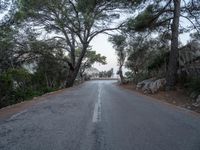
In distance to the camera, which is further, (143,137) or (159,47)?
(159,47)

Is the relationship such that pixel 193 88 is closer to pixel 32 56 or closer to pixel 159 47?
pixel 159 47

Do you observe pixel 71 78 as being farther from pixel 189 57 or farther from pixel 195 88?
pixel 195 88

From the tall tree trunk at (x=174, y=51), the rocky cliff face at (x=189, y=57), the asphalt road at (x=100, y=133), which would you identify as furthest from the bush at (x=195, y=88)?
the asphalt road at (x=100, y=133)

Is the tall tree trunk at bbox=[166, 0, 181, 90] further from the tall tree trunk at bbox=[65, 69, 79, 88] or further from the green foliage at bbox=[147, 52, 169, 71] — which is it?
the tall tree trunk at bbox=[65, 69, 79, 88]

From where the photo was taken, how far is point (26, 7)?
23.7 meters

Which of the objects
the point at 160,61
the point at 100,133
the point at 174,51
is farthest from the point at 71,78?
the point at 100,133

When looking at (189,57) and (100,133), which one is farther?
(189,57)

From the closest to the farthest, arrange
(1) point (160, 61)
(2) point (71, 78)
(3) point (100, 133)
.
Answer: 1. (3) point (100, 133)
2. (1) point (160, 61)
3. (2) point (71, 78)

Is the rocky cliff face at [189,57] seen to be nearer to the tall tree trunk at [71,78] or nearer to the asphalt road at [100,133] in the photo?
Result: the asphalt road at [100,133]

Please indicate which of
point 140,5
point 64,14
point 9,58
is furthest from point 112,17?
point 9,58

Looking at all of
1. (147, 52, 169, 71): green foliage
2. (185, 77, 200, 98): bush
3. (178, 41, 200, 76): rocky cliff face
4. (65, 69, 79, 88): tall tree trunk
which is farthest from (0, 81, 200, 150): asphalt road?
(65, 69, 79, 88): tall tree trunk

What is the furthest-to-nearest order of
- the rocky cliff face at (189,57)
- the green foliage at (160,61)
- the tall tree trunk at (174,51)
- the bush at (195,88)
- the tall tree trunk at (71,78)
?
the tall tree trunk at (71,78)
the green foliage at (160,61)
the rocky cliff face at (189,57)
the tall tree trunk at (174,51)
the bush at (195,88)

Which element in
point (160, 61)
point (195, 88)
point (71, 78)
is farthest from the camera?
point (71, 78)

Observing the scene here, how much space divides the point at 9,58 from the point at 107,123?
19683mm
